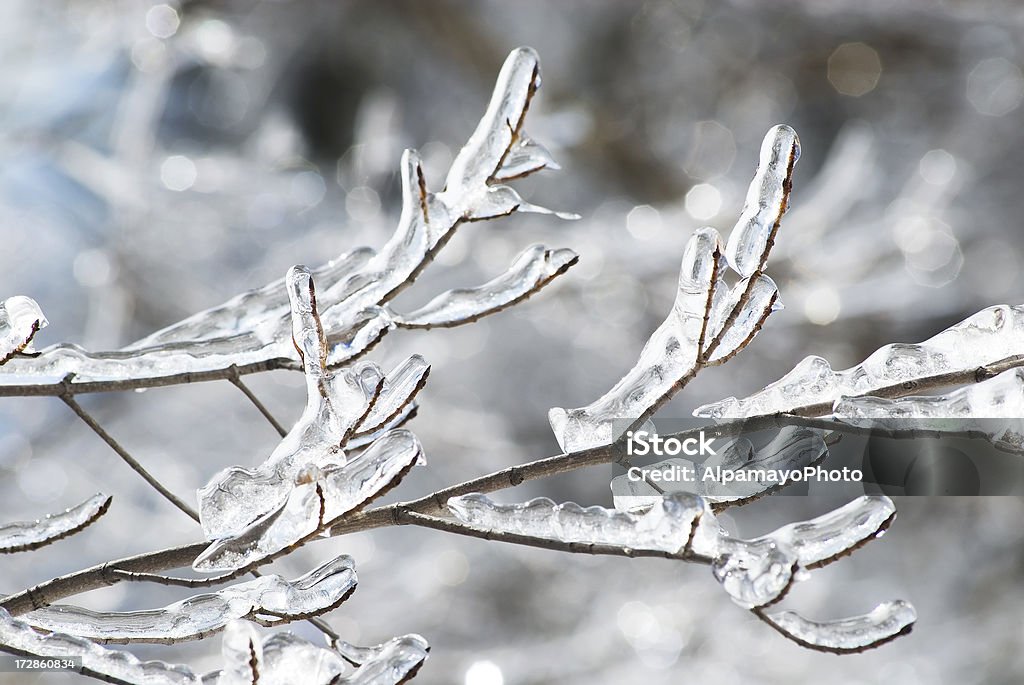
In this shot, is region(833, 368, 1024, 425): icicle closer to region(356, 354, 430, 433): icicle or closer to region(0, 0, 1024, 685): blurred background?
region(356, 354, 430, 433): icicle

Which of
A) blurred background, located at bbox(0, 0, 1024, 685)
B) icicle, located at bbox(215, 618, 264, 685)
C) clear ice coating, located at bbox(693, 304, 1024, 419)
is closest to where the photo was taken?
icicle, located at bbox(215, 618, 264, 685)

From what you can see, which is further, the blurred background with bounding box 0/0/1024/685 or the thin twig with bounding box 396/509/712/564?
the blurred background with bounding box 0/0/1024/685

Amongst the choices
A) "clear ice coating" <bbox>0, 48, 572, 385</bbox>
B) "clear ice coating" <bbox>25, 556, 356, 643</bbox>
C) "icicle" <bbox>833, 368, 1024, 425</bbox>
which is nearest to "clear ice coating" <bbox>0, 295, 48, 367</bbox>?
"clear ice coating" <bbox>0, 48, 572, 385</bbox>

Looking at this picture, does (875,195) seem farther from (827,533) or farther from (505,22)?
(827,533)

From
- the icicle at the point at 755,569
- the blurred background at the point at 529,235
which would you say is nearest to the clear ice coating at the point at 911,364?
the icicle at the point at 755,569

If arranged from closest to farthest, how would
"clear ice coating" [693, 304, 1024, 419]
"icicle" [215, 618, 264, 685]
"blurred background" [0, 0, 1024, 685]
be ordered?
"icicle" [215, 618, 264, 685], "clear ice coating" [693, 304, 1024, 419], "blurred background" [0, 0, 1024, 685]

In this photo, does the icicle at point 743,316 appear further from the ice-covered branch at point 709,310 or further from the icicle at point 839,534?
the icicle at point 839,534

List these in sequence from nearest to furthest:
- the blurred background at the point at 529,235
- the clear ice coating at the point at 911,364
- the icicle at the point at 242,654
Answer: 1. the icicle at the point at 242,654
2. the clear ice coating at the point at 911,364
3. the blurred background at the point at 529,235
